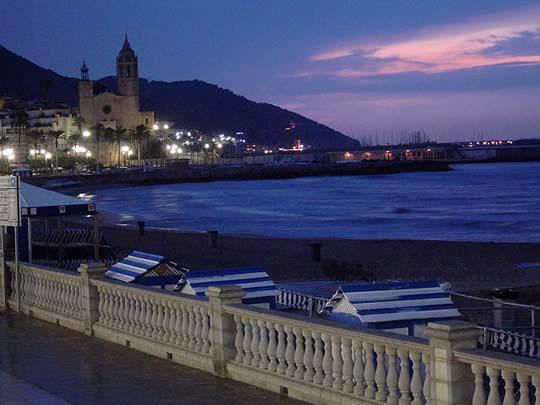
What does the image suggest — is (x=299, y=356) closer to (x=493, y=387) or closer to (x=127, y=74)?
(x=493, y=387)

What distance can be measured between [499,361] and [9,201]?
27.7 ft

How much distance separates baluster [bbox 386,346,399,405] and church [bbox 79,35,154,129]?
146365mm

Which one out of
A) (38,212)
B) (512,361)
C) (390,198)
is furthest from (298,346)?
(390,198)

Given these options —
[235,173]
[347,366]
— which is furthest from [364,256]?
[235,173]

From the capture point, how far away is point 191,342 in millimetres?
9133

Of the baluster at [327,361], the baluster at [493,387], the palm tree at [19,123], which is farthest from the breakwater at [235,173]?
the baluster at [493,387]

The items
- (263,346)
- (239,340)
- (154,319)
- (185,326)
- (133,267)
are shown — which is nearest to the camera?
(263,346)

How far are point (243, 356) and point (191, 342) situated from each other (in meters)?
0.86

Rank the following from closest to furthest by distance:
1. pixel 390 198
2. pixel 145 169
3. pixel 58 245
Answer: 1. pixel 58 245
2. pixel 390 198
3. pixel 145 169

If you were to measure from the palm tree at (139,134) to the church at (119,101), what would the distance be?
450 centimetres

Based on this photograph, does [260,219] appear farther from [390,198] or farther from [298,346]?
[298,346]

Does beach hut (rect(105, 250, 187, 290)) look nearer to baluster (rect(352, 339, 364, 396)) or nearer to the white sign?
the white sign

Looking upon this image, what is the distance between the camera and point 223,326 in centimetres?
859

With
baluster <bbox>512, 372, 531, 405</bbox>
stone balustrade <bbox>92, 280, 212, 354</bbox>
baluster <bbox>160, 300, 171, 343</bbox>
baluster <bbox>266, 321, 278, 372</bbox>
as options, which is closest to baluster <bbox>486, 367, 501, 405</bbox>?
baluster <bbox>512, 372, 531, 405</bbox>
